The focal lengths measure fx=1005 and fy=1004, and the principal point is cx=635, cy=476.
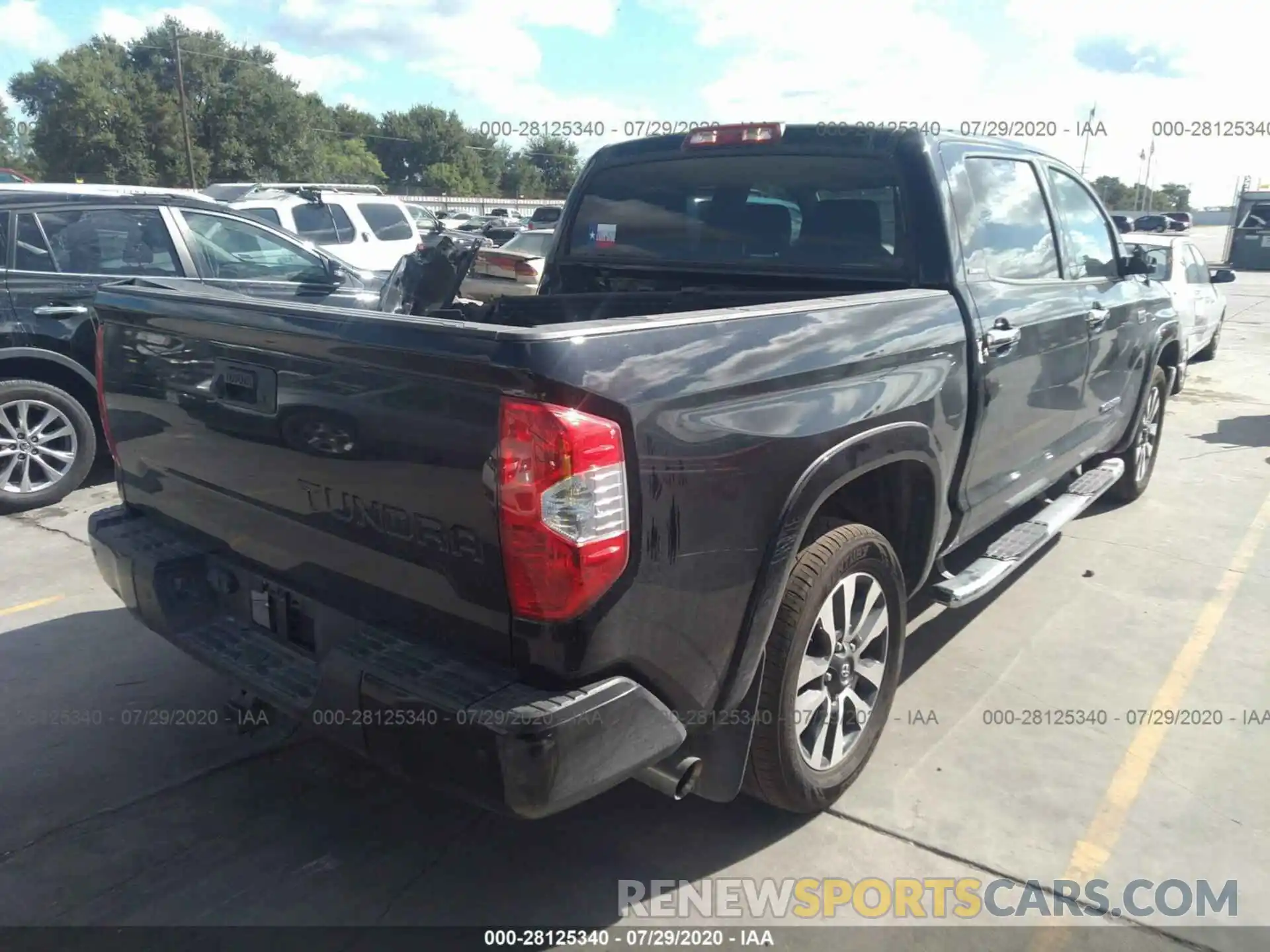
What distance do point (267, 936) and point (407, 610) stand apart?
965 millimetres

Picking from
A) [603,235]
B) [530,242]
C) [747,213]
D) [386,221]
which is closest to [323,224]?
[386,221]

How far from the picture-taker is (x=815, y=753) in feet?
9.75

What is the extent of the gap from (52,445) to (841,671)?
5.33m

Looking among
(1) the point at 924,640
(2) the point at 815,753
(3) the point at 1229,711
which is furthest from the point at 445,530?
(3) the point at 1229,711

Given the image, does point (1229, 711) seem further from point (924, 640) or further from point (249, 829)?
point (249, 829)

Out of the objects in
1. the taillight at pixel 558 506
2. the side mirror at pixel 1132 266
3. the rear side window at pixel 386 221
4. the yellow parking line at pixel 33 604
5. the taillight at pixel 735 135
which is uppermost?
the taillight at pixel 735 135

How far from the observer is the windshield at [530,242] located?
51.1 ft

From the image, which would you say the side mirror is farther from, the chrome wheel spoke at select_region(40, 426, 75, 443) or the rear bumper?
the chrome wheel spoke at select_region(40, 426, 75, 443)

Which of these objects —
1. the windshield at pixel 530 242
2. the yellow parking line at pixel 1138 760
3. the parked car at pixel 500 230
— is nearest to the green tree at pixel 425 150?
the parked car at pixel 500 230

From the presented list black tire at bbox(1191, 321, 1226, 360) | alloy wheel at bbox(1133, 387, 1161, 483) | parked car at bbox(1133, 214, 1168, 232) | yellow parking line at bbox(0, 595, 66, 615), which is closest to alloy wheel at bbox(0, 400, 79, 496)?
yellow parking line at bbox(0, 595, 66, 615)

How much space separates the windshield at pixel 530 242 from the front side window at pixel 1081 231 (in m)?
11.0

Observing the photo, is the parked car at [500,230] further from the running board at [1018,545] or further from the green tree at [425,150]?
the green tree at [425,150]

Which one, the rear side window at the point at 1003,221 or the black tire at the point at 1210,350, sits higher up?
the rear side window at the point at 1003,221

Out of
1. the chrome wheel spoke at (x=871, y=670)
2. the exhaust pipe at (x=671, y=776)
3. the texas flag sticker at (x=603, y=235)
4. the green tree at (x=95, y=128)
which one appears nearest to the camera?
the exhaust pipe at (x=671, y=776)
